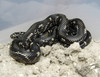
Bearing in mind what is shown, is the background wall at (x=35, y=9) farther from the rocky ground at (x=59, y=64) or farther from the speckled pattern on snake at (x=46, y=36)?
the rocky ground at (x=59, y=64)

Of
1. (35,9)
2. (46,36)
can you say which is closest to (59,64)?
(46,36)

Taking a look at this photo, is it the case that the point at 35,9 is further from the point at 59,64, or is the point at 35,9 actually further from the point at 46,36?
the point at 59,64

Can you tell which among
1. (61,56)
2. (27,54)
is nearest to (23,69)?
(27,54)

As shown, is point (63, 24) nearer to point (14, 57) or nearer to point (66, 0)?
point (66, 0)

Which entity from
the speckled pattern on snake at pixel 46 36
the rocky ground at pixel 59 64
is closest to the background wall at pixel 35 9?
the speckled pattern on snake at pixel 46 36

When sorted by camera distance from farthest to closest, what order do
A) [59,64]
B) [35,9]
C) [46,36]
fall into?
[35,9] → [46,36] → [59,64]
